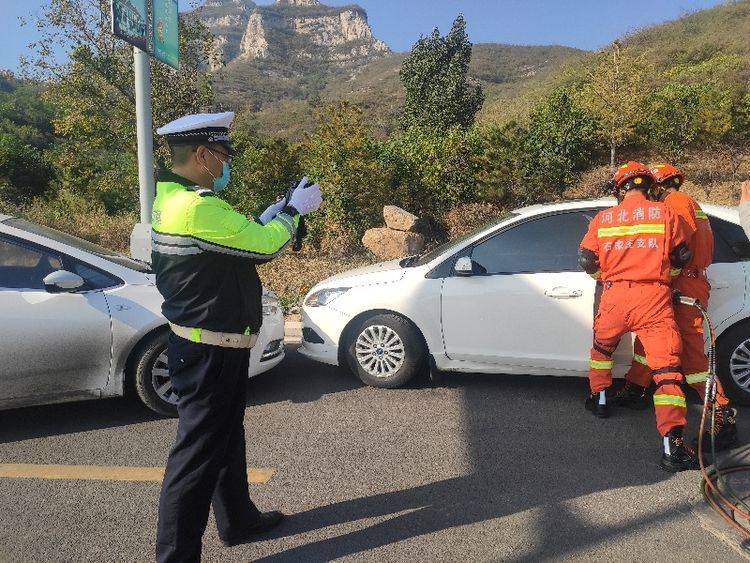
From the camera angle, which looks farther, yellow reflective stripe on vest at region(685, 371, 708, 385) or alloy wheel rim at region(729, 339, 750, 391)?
alloy wheel rim at region(729, 339, 750, 391)

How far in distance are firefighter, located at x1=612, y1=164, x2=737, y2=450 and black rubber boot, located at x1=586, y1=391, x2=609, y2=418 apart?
38 centimetres

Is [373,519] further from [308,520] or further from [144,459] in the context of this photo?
[144,459]

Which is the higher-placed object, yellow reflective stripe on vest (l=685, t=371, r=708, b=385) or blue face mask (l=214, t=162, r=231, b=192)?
blue face mask (l=214, t=162, r=231, b=192)

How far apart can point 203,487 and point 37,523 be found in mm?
1225

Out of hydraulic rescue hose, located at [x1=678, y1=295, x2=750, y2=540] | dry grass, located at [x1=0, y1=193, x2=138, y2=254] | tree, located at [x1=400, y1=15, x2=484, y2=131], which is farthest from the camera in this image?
tree, located at [x1=400, y1=15, x2=484, y2=131]

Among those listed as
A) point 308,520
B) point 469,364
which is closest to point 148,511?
point 308,520

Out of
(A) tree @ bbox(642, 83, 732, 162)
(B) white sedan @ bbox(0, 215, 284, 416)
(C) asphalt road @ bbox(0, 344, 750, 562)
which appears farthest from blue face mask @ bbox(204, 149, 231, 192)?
(A) tree @ bbox(642, 83, 732, 162)

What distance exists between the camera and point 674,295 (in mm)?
3670

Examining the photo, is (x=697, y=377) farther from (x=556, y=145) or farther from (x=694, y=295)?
(x=556, y=145)

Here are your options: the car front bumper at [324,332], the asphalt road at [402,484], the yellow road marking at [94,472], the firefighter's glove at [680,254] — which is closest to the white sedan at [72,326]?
the asphalt road at [402,484]

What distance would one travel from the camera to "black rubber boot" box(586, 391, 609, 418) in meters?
4.12

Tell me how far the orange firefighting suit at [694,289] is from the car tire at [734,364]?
0.43 meters

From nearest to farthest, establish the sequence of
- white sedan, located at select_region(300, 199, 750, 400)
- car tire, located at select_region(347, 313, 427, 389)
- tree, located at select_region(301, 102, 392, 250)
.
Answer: white sedan, located at select_region(300, 199, 750, 400) < car tire, located at select_region(347, 313, 427, 389) < tree, located at select_region(301, 102, 392, 250)

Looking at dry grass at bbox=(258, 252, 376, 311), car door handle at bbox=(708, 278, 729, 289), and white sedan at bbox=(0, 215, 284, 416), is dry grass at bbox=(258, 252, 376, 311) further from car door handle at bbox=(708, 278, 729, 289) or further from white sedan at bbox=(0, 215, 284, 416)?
car door handle at bbox=(708, 278, 729, 289)
